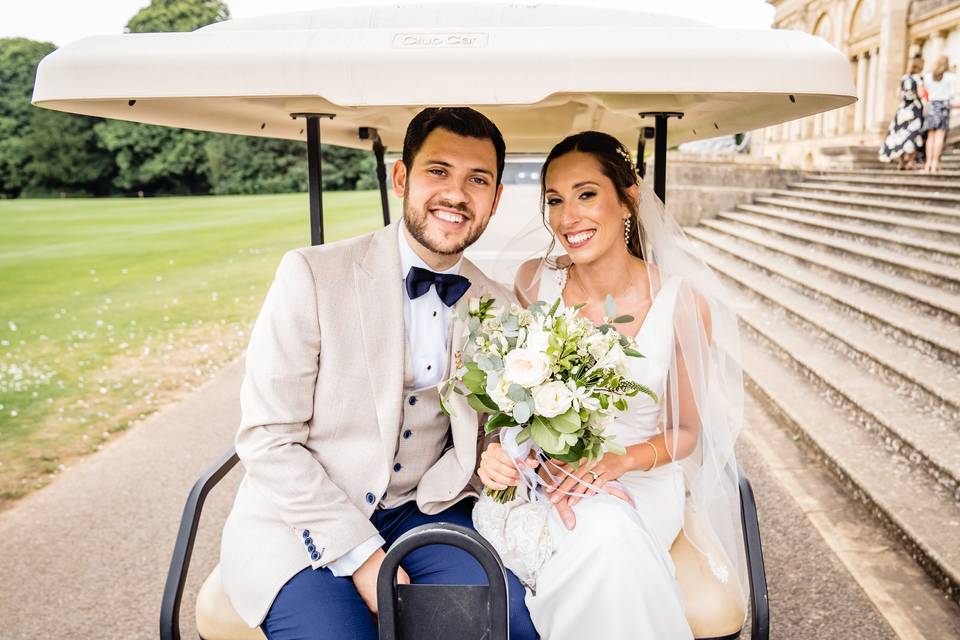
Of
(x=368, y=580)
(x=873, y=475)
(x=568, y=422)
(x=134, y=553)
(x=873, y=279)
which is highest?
(x=568, y=422)

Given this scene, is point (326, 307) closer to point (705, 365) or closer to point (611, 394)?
point (611, 394)

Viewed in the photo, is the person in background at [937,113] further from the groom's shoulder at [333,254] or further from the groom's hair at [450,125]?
the groom's shoulder at [333,254]

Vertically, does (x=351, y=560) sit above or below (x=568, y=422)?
below

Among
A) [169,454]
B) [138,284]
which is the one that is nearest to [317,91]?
[169,454]

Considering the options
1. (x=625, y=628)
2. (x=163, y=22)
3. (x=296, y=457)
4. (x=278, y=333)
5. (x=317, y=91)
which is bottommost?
(x=625, y=628)

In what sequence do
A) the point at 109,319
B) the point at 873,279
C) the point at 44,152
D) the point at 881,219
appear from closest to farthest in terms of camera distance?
the point at 873,279, the point at 881,219, the point at 109,319, the point at 44,152

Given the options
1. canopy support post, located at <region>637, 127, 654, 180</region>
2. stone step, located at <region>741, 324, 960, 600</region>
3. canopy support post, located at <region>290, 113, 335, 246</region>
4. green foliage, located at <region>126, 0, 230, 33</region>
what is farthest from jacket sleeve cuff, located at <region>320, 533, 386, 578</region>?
green foliage, located at <region>126, 0, 230, 33</region>

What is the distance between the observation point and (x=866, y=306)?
6.27m

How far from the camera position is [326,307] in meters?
2.16

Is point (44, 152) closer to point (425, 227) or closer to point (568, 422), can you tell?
point (425, 227)

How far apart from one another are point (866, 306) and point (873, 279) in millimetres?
687

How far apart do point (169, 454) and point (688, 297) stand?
3847mm

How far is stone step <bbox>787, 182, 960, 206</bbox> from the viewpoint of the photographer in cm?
812

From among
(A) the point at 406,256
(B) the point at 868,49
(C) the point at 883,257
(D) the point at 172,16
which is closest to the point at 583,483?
(A) the point at 406,256
